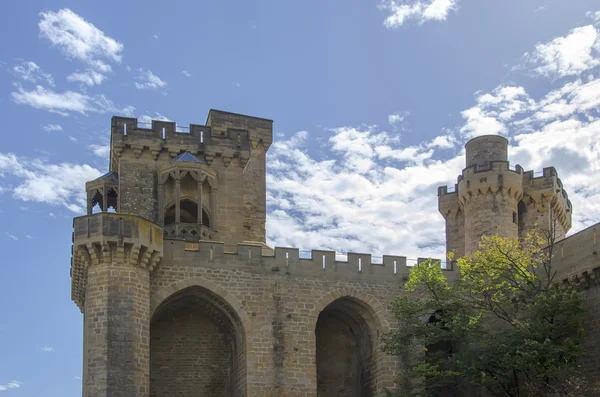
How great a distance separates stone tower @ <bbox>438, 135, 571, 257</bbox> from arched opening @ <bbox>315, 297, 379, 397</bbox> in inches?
395

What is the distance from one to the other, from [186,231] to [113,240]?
6.15 m

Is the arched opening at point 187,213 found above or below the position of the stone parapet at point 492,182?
below

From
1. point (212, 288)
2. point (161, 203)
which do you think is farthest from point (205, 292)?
point (161, 203)

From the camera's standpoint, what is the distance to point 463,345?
3475 cm

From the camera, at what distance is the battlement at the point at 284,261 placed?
3469 cm

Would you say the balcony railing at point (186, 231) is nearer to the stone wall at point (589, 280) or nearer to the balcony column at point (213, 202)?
the balcony column at point (213, 202)

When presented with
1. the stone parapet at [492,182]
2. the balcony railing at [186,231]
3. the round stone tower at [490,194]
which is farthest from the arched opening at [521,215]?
the balcony railing at [186,231]

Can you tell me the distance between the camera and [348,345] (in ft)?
126

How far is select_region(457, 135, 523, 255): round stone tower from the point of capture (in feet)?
149

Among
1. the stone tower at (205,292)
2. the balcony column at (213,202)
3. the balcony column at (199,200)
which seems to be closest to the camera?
the stone tower at (205,292)

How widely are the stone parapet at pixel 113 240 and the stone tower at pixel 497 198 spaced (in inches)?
737

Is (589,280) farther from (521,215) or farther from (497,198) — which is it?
(521,215)

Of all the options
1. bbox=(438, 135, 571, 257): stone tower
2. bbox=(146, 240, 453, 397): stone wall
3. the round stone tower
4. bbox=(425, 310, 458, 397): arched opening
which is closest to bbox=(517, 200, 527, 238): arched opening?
bbox=(438, 135, 571, 257): stone tower

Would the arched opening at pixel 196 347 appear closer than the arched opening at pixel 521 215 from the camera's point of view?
Yes
